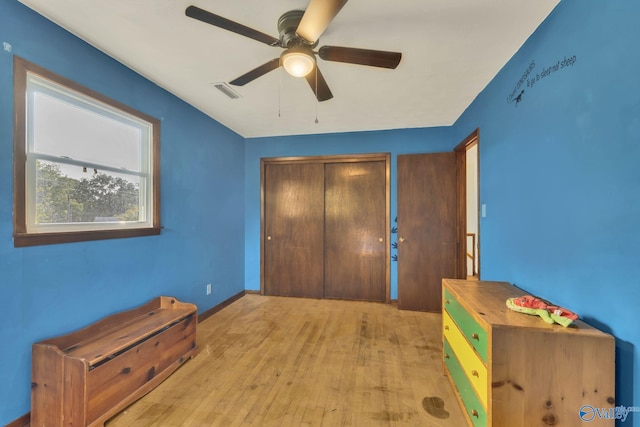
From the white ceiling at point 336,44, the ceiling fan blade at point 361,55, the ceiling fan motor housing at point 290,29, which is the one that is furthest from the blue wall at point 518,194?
the ceiling fan motor housing at point 290,29

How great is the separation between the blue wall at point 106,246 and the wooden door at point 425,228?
2.39 metres

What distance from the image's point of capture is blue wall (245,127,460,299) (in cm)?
342

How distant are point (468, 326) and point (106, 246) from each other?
252 centimetres

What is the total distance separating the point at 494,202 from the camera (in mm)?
2080

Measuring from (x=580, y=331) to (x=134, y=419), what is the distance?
7.85 feet

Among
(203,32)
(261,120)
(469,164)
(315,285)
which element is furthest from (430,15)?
(469,164)

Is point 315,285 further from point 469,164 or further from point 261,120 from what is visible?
point 469,164

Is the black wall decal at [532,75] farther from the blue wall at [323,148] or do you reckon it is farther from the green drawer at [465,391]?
the green drawer at [465,391]

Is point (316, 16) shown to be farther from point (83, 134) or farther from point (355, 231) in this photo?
point (355, 231)

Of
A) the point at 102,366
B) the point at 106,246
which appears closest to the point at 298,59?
the point at 106,246

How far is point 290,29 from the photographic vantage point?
144cm

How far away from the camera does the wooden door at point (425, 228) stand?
124 inches

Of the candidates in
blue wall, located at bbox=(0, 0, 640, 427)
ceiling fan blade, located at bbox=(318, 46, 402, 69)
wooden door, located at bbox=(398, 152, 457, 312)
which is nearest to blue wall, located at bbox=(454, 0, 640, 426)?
blue wall, located at bbox=(0, 0, 640, 427)

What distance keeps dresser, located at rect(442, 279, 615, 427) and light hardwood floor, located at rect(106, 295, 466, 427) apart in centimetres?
57
